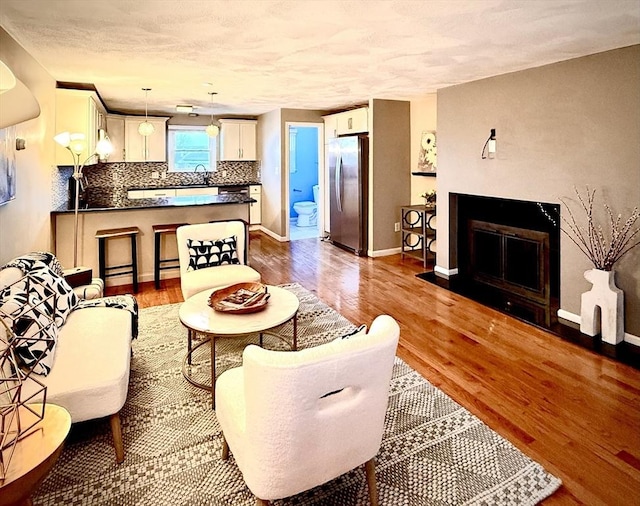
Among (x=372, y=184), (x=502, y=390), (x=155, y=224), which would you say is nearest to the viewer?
(x=502, y=390)

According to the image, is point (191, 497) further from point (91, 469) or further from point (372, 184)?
point (372, 184)

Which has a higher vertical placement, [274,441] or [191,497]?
[274,441]

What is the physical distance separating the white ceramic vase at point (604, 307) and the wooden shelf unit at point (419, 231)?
2497mm

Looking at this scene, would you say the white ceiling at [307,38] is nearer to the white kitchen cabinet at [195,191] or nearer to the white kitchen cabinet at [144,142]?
the white kitchen cabinet at [144,142]

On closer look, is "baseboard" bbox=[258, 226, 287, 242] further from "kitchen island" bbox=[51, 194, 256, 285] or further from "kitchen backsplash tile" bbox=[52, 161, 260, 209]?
"kitchen island" bbox=[51, 194, 256, 285]

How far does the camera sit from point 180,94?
5699 mm

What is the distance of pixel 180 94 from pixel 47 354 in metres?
4.39

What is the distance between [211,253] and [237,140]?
5.01m

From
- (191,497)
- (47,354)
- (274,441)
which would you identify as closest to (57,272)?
(47,354)

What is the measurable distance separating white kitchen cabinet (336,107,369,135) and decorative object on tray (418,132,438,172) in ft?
2.84

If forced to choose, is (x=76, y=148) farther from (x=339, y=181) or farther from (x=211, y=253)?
(x=339, y=181)

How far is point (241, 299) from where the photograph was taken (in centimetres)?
301

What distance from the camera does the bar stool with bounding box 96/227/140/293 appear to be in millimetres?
4914

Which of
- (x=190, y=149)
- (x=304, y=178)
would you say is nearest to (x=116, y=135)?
(x=190, y=149)
